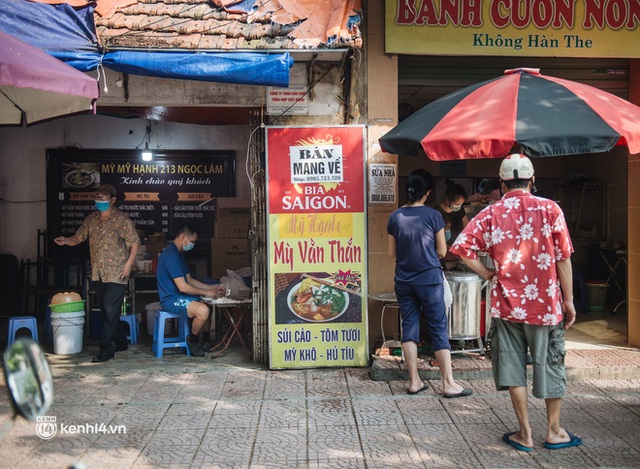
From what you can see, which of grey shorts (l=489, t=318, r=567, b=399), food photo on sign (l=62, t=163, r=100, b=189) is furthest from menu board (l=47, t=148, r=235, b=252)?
grey shorts (l=489, t=318, r=567, b=399)

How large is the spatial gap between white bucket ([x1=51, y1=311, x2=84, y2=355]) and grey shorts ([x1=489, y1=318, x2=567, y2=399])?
16.3 feet

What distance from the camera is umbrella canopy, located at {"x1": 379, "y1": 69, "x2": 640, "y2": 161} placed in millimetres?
4758

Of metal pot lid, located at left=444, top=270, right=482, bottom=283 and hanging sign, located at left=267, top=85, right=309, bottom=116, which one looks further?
hanging sign, located at left=267, top=85, right=309, bottom=116

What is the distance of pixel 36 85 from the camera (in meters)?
4.62

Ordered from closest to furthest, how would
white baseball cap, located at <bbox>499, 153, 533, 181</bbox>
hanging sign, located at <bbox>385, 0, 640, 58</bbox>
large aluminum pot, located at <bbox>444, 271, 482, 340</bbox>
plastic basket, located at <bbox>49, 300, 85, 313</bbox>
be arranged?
white baseball cap, located at <bbox>499, 153, 533, 181</bbox> → large aluminum pot, located at <bbox>444, 271, 482, 340</bbox> → hanging sign, located at <bbox>385, 0, 640, 58</bbox> → plastic basket, located at <bbox>49, 300, 85, 313</bbox>

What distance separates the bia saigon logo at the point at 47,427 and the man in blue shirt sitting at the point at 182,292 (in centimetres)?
214

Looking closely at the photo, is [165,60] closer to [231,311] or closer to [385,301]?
[385,301]

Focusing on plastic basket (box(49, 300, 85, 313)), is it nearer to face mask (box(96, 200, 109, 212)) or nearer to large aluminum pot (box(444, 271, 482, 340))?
face mask (box(96, 200, 109, 212))

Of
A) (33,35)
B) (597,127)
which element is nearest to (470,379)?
(597,127)

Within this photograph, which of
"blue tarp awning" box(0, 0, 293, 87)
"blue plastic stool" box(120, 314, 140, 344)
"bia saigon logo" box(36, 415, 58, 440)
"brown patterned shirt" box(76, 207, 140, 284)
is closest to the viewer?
"bia saigon logo" box(36, 415, 58, 440)

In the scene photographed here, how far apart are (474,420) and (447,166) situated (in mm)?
6957

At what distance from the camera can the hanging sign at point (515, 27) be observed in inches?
267

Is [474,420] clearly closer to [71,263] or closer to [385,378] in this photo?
[385,378]

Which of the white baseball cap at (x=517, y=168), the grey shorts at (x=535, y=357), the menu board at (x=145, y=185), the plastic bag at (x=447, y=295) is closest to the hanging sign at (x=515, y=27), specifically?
the plastic bag at (x=447, y=295)
